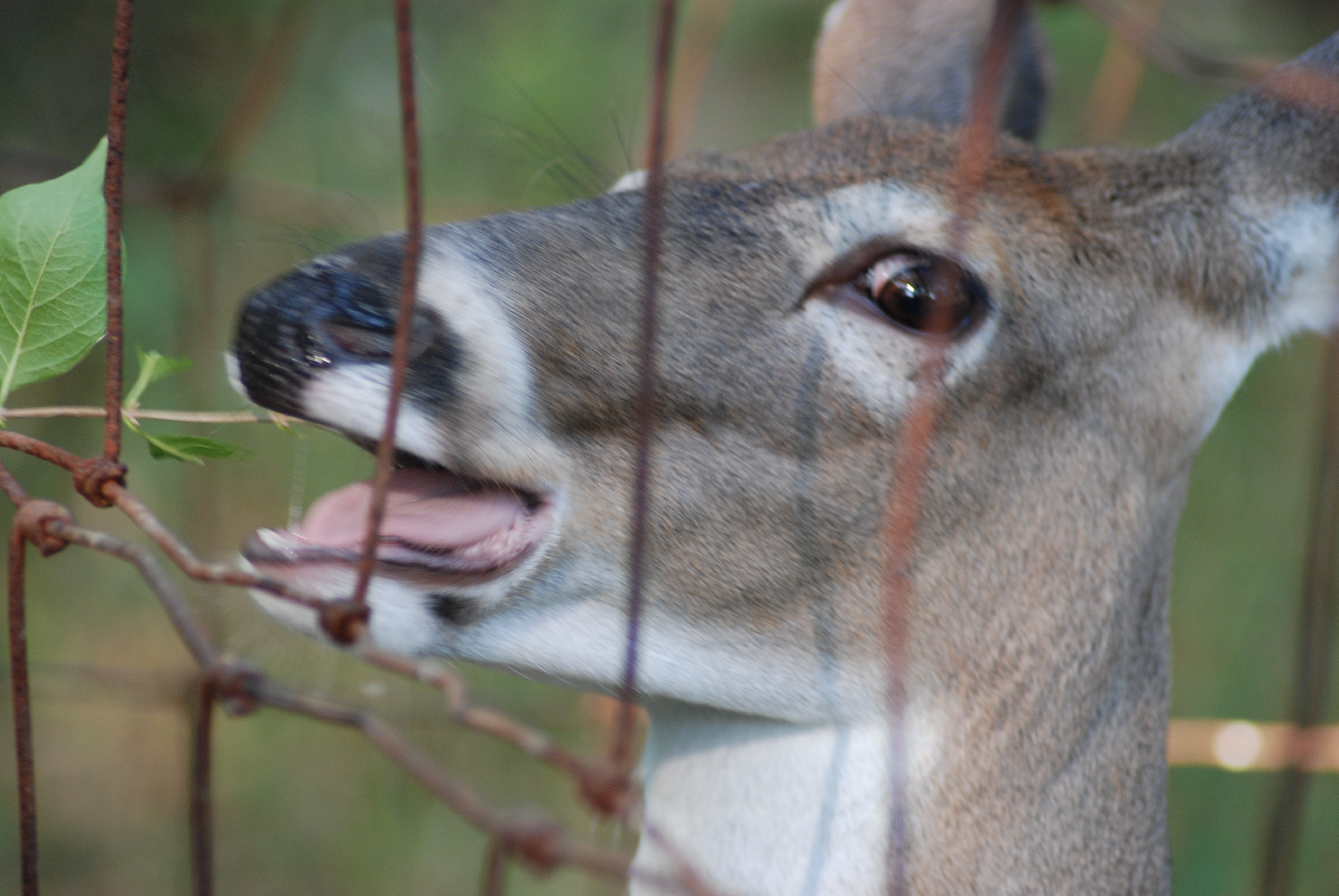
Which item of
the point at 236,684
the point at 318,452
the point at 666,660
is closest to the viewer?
the point at 236,684

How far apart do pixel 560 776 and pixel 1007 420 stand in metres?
2.76

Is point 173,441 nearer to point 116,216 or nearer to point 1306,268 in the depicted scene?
point 116,216

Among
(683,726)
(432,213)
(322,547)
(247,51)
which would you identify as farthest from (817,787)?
(247,51)

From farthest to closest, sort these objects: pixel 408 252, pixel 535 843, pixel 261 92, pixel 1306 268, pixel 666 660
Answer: pixel 261 92
pixel 1306 268
pixel 666 660
pixel 408 252
pixel 535 843

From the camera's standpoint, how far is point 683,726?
1783 mm

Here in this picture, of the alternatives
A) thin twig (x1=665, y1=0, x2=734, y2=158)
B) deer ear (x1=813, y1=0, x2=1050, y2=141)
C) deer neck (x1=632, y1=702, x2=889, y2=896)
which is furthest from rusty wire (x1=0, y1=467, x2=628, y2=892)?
thin twig (x1=665, y1=0, x2=734, y2=158)

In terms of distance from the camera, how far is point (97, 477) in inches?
41.9

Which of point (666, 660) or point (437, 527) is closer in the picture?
point (437, 527)

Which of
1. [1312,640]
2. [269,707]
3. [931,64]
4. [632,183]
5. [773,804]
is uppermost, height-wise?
[931,64]

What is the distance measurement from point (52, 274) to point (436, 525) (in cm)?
50

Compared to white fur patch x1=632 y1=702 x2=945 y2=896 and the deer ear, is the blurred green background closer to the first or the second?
the deer ear

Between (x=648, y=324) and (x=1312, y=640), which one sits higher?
(x=648, y=324)

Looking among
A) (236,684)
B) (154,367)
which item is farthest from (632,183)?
(236,684)

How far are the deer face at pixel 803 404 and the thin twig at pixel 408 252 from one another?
0.92 feet
